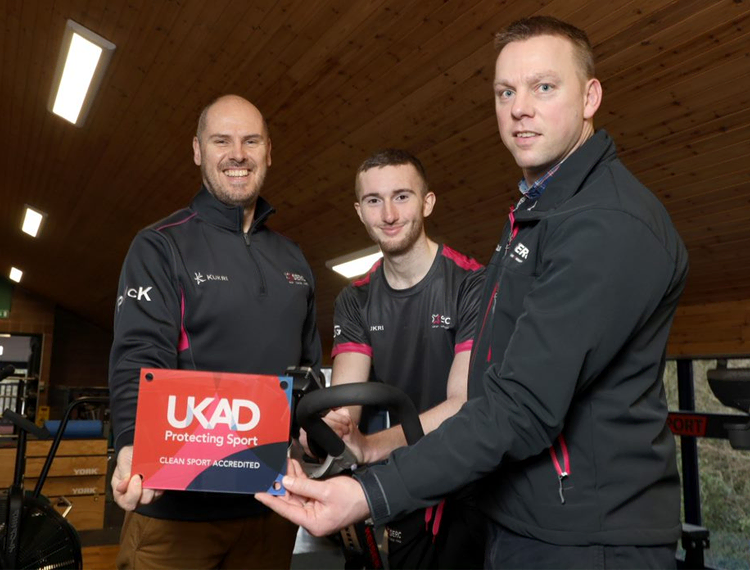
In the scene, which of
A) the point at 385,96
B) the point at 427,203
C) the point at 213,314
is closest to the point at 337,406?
the point at 213,314

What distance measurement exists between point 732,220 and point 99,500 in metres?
5.78

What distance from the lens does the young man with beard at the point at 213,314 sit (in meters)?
1.75

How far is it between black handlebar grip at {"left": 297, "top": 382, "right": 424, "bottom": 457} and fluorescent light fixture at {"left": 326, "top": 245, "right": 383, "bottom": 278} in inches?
205

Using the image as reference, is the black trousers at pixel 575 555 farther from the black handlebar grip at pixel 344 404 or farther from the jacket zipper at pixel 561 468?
the black handlebar grip at pixel 344 404

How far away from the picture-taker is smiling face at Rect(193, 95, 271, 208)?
2.02m

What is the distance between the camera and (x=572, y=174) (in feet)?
4.26

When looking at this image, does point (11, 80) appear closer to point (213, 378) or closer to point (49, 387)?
point (213, 378)

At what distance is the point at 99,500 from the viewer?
6613 mm

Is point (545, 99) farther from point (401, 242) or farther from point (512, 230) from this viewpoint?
point (401, 242)

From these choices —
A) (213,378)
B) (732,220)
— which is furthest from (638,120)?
(213,378)

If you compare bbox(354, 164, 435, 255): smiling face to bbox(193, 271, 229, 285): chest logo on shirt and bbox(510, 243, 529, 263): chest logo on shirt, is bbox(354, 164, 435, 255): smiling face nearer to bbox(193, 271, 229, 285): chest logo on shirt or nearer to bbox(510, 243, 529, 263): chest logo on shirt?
bbox(193, 271, 229, 285): chest logo on shirt

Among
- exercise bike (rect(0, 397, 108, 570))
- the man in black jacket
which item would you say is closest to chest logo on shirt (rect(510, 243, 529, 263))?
the man in black jacket

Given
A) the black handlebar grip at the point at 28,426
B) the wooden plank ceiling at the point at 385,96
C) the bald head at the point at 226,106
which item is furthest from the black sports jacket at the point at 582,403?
the black handlebar grip at the point at 28,426

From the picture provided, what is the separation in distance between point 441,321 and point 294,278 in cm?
45
